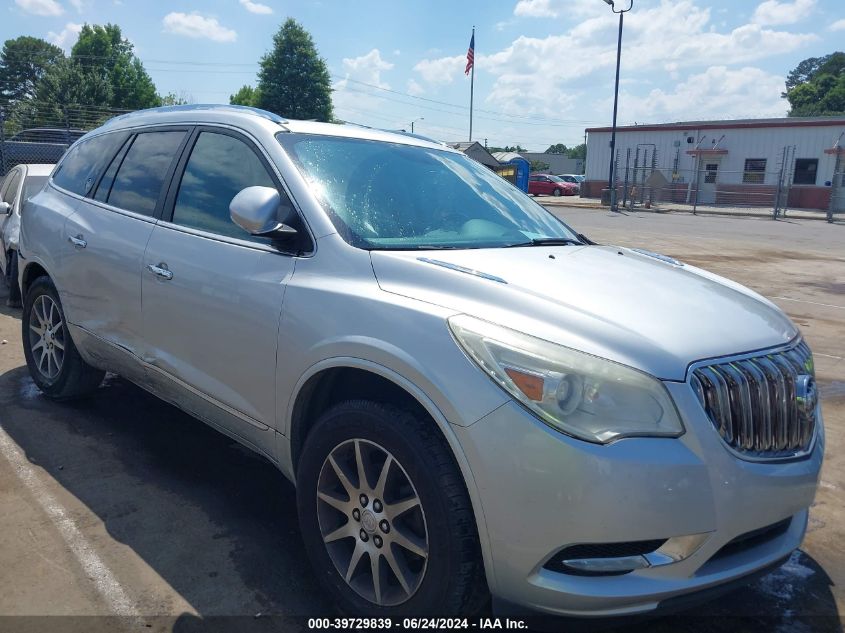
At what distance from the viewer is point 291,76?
57.3 meters

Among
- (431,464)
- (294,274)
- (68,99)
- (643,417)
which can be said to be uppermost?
(68,99)

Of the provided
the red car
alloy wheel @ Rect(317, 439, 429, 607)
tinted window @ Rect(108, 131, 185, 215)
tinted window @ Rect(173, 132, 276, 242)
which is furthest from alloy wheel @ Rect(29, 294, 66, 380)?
the red car

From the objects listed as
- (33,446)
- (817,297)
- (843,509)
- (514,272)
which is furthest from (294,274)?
(817,297)

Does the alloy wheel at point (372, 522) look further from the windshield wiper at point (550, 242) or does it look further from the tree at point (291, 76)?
the tree at point (291, 76)

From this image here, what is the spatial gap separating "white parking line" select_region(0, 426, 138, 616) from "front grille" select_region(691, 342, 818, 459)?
2235mm

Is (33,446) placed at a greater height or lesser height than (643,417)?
lesser

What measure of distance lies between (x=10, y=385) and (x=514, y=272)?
4.51 m

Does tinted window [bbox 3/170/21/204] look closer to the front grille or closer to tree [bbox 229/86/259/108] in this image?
the front grille

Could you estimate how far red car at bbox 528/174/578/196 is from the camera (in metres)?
48.0

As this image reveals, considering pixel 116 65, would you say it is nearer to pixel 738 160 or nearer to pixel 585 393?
pixel 738 160

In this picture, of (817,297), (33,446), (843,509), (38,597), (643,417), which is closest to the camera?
(643,417)

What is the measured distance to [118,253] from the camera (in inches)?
149

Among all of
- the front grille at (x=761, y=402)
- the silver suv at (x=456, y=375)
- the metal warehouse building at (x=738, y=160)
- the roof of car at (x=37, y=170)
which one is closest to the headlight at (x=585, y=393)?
the silver suv at (x=456, y=375)

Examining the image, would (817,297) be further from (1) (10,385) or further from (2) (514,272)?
(1) (10,385)
